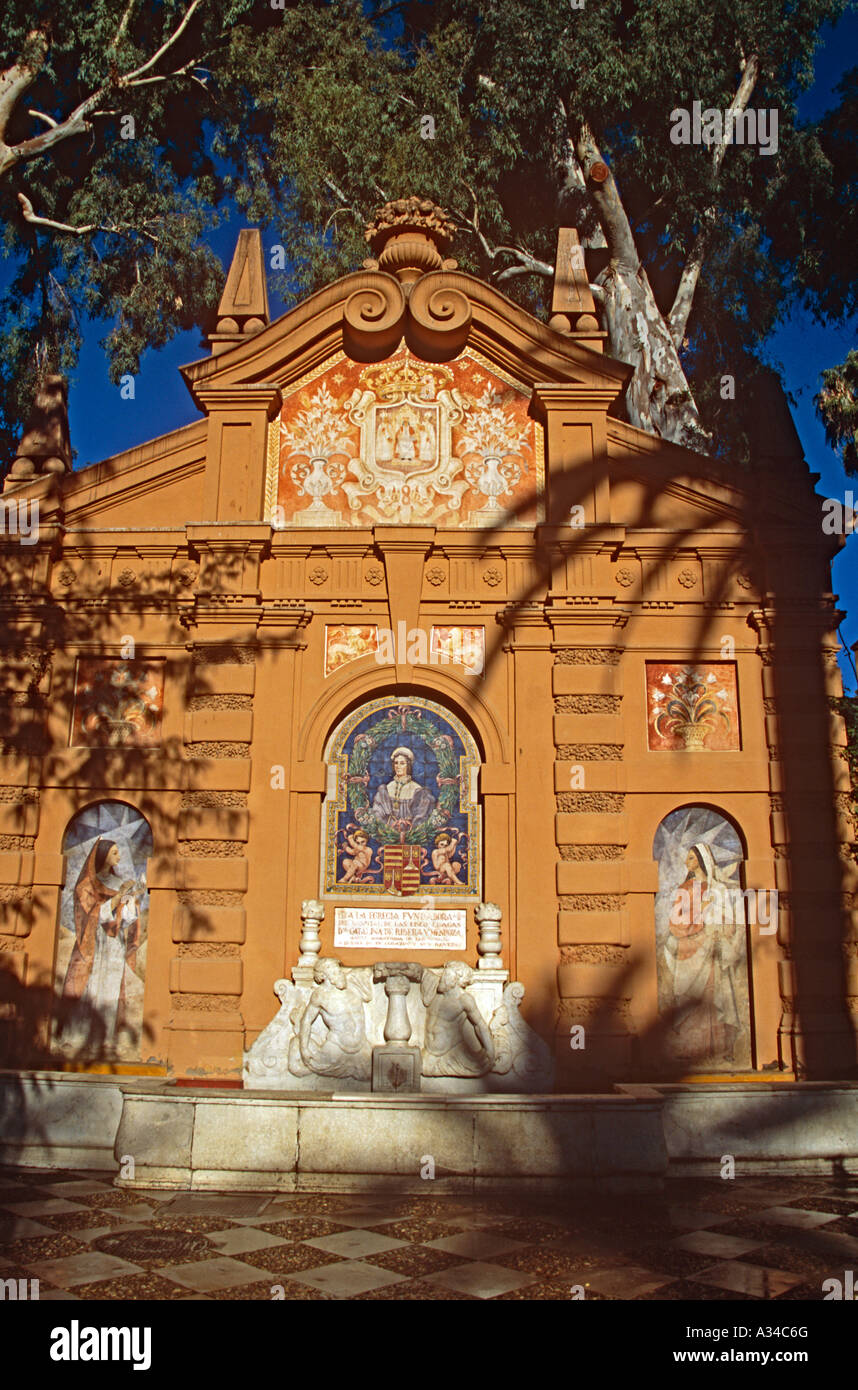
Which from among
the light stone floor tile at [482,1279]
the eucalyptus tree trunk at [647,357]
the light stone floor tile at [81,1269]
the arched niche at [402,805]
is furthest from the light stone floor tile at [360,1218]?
the eucalyptus tree trunk at [647,357]

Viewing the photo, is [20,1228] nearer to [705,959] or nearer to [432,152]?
[705,959]

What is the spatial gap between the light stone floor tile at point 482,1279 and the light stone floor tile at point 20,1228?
285 centimetres

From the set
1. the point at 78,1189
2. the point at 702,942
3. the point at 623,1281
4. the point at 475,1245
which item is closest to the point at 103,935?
the point at 78,1189

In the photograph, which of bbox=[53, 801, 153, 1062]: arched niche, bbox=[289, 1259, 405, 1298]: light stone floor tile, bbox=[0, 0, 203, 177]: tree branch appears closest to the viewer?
bbox=[289, 1259, 405, 1298]: light stone floor tile

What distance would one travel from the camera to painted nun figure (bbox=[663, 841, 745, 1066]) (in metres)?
11.2

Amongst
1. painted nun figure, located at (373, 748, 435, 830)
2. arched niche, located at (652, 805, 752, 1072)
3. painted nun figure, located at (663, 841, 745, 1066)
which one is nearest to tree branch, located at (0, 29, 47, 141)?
painted nun figure, located at (373, 748, 435, 830)

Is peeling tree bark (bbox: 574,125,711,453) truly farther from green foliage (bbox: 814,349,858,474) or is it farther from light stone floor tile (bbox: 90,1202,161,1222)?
light stone floor tile (bbox: 90,1202,161,1222)

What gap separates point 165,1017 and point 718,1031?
567 centimetres

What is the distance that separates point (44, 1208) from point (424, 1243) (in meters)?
3.06

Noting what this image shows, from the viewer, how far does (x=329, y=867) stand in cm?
1151

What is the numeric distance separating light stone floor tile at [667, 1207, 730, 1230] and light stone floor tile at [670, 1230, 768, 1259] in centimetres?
20

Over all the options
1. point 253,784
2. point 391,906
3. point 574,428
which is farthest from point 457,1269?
point 574,428

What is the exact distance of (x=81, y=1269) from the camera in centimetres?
676
